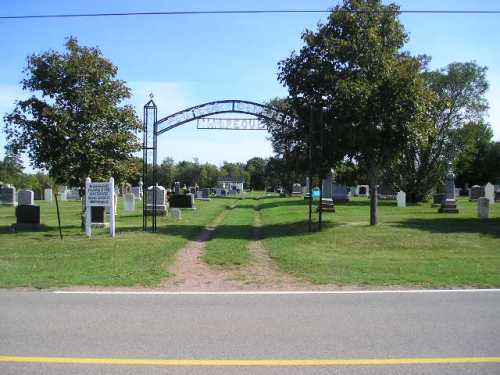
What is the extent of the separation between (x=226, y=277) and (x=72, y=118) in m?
11.5

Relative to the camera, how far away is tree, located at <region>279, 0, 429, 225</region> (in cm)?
1836

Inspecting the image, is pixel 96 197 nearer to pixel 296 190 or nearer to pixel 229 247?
pixel 229 247

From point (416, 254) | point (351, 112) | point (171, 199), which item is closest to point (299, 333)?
A: point (416, 254)

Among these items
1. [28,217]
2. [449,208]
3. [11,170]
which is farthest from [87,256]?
[11,170]

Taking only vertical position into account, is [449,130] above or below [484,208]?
above

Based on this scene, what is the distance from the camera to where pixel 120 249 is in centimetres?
1434

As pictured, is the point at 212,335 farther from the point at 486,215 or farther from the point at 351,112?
the point at 486,215

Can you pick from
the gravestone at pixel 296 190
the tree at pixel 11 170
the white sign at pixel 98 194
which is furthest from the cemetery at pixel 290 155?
the tree at pixel 11 170

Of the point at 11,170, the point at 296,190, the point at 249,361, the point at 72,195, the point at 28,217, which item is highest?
the point at 11,170

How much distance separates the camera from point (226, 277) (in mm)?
10867

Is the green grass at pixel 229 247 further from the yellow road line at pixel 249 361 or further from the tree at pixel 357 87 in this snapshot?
the yellow road line at pixel 249 361

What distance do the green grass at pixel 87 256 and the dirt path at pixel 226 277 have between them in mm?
440

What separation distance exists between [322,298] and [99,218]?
15.4 metres

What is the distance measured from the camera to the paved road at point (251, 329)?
5066 millimetres
